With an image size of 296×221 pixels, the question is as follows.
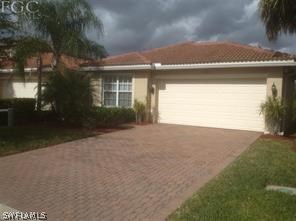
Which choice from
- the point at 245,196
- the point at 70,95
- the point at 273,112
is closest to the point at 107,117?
the point at 70,95

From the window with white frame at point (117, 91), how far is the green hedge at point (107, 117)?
1209 millimetres

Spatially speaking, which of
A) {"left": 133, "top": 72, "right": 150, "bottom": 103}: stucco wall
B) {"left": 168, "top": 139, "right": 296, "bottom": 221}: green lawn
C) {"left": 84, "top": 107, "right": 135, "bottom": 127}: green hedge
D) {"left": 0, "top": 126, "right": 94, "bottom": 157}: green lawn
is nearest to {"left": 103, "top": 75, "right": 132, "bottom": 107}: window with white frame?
{"left": 133, "top": 72, "right": 150, "bottom": 103}: stucco wall

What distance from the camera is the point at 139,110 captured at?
16969 millimetres

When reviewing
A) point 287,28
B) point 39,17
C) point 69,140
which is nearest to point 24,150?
point 69,140

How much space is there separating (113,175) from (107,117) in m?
8.21

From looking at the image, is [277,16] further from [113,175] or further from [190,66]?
[113,175]

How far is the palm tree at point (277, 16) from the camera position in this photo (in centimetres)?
1048

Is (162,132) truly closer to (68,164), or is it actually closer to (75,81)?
(75,81)

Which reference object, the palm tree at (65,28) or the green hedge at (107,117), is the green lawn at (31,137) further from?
the palm tree at (65,28)

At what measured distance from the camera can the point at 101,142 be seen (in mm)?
11281

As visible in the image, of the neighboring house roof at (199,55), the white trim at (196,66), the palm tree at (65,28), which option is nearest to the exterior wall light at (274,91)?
the white trim at (196,66)

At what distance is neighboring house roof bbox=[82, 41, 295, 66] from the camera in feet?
47.1

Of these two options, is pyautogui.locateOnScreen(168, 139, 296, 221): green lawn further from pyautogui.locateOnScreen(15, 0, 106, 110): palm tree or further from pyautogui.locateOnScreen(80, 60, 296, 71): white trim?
pyautogui.locateOnScreen(15, 0, 106, 110): palm tree

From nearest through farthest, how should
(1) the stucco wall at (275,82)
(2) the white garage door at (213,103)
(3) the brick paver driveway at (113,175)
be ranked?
(3) the brick paver driveway at (113,175) < (1) the stucco wall at (275,82) < (2) the white garage door at (213,103)
